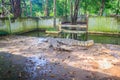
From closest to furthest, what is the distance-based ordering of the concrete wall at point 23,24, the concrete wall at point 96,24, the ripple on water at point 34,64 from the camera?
the ripple on water at point 34,64 → the concrete wall at point 23,24 → the concrete wall at point 96,24

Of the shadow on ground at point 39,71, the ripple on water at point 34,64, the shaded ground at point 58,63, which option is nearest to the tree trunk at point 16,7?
the shaded ground at point 58,63

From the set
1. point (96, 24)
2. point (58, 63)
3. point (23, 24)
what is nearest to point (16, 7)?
point (23, 24)

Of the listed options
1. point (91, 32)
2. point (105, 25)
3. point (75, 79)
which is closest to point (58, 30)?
point (91, 32)

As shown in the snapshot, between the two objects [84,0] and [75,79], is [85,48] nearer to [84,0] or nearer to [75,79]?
[75,79]

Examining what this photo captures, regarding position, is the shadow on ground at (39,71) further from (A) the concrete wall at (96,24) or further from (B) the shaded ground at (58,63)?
(A) the concrete wall at (96,24)

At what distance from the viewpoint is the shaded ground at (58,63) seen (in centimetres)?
482

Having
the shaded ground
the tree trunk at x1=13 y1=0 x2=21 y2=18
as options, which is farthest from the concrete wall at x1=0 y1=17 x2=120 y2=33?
the shaded ground

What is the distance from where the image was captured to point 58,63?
589 cm

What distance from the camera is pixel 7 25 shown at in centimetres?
1128

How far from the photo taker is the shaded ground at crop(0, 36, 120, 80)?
4816 mm

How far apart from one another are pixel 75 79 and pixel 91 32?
9199 mm

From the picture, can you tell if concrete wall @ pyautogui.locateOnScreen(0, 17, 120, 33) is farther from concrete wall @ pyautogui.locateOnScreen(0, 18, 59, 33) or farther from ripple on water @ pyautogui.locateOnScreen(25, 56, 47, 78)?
ripple on water @ pyautogui.locateOnScreen(25, 56, 47, 78)

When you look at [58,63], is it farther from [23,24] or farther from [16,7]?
[16,7]

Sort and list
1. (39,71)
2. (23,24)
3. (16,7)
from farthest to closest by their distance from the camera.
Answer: (16,7) < (23,24) < (39,71)
